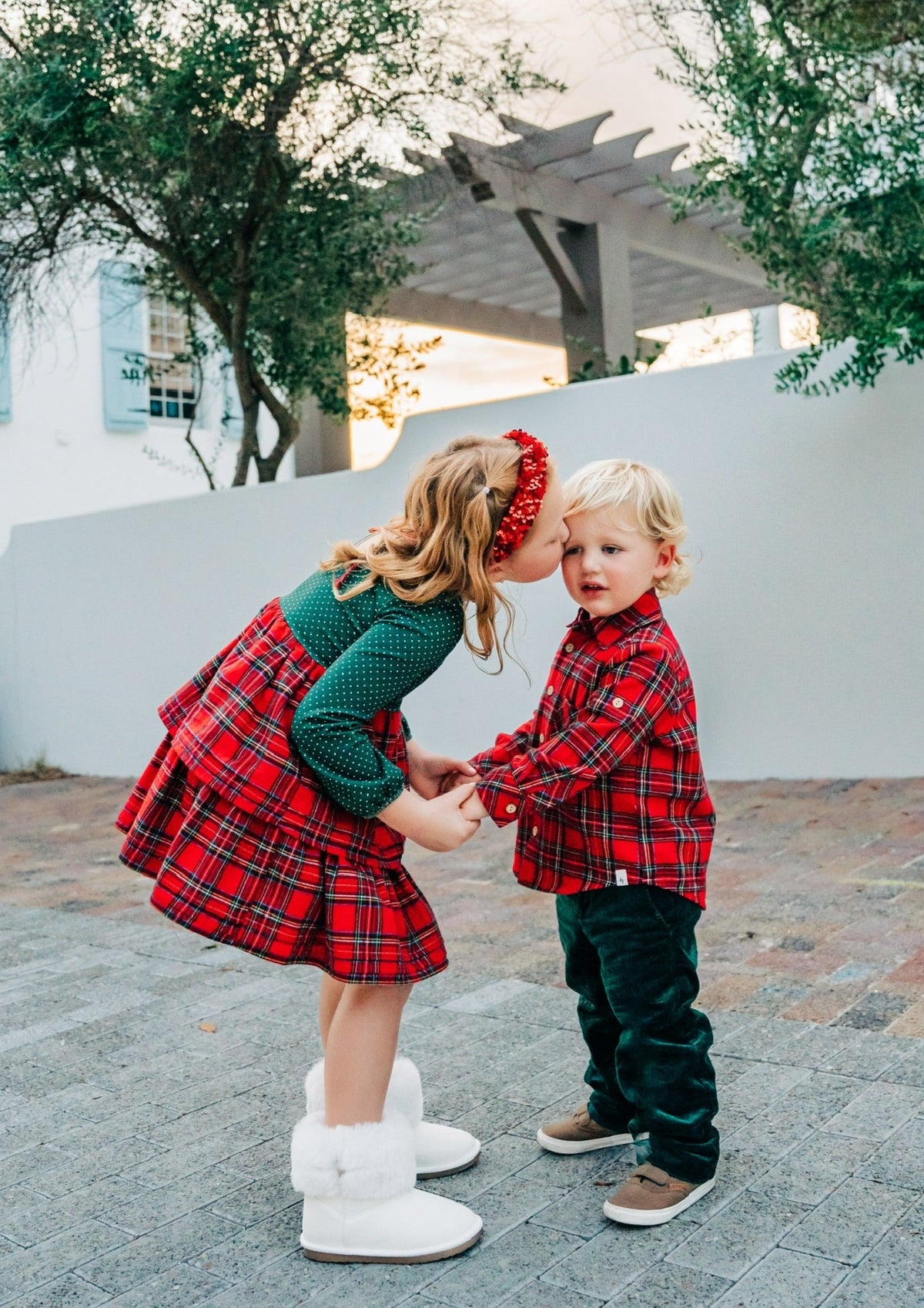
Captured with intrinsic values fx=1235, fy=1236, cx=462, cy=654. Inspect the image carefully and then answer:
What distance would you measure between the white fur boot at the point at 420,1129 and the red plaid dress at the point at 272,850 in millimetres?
299

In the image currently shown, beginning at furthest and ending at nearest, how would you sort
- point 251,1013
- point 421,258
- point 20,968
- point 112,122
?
1. point 421,258
2. point 112,122
3. point 20,968
4. point 251,1013

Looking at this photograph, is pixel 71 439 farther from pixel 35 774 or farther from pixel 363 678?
pixel 363 678

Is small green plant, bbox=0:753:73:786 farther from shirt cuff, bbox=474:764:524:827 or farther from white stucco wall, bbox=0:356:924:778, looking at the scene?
shirt cuff, bbox=474:764:524:827

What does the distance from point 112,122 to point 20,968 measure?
17.1ft

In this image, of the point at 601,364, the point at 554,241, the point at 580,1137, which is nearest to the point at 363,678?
the point at 580,1137

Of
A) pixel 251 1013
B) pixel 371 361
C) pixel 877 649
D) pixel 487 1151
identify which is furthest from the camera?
pixel 371 361

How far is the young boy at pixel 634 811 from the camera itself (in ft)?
6.39

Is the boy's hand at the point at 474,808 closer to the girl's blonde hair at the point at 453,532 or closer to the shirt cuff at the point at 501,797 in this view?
the shirt cuff at the point at 501,797

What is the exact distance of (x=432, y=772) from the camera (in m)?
2.11

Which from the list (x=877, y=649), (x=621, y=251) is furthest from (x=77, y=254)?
(x=877, y=649)

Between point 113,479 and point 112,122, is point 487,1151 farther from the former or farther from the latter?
point 113,479

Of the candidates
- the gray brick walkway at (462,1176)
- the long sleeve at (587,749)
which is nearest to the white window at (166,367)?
the gray brick walkway at (462,1176)

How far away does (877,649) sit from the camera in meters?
5.50

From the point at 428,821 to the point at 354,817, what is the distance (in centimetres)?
13
